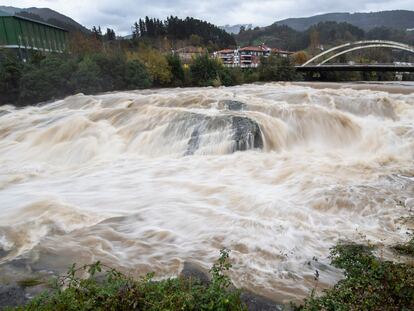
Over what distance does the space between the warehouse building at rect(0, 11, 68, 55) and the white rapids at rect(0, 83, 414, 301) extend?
28.7 meters

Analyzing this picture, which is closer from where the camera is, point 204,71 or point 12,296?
point 12,296

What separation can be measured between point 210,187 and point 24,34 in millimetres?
41369

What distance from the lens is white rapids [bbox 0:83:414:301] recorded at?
568cm

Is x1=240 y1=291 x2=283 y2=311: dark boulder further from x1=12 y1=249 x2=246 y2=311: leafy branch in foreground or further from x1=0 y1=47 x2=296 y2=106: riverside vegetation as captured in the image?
x1=0 y1=47 x2=296 y2=106: riverside vegetation

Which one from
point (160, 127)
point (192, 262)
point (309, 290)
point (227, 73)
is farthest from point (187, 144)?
point (227, 73)

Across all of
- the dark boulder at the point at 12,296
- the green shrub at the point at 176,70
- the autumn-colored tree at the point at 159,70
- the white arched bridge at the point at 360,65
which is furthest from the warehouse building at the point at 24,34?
the dark boulder at the point at 12,296

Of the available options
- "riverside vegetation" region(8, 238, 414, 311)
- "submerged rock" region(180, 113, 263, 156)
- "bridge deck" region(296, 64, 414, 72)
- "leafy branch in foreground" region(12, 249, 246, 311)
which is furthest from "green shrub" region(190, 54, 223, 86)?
"leafy branch in foreground" region(12, 249, 246, 311)

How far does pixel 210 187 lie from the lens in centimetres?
863

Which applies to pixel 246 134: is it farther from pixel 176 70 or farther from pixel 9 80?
pixel 176 70

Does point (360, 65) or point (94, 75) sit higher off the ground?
point (94, 75)

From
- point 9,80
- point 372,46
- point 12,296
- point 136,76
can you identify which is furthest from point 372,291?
point 372,46

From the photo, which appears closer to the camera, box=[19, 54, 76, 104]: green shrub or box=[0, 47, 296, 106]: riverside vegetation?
box=[19, 54, 76, 104]: green shrub

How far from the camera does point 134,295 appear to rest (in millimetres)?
3623

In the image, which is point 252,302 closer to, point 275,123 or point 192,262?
point 192,262
